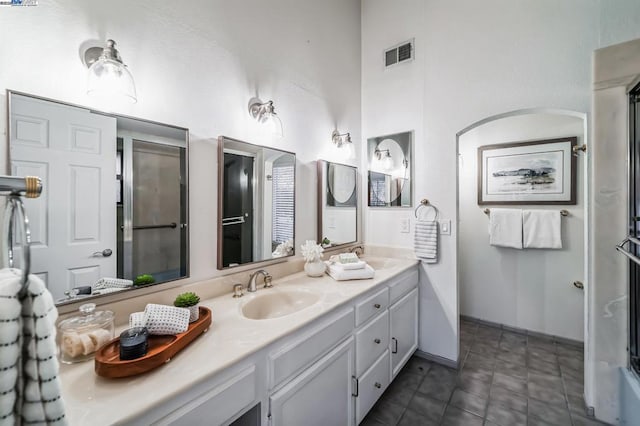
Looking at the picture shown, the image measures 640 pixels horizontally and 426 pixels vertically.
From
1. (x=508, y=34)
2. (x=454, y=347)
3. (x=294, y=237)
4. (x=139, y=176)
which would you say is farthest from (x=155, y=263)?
(x=508, y=34)

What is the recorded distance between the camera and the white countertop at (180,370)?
26.2 inches

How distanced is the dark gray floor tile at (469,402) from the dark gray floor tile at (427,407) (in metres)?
0.11

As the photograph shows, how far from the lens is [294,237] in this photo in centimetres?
201

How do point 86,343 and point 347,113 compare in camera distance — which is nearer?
point 86,343

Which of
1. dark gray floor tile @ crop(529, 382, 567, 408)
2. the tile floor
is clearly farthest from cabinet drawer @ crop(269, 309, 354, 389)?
dark gray floor tile @ crop(529, 382, 567, 408)

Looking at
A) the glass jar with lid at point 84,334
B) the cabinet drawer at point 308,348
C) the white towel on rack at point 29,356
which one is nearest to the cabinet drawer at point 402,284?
the cabinet drawer at point 308,348

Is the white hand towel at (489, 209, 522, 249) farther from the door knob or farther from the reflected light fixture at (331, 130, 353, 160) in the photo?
the door knob

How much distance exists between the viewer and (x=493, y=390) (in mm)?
1951

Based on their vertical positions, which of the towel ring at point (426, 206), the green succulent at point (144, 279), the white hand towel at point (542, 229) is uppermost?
the towel ring at point (426, 206)

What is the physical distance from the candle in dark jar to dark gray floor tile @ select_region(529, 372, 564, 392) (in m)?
2.63

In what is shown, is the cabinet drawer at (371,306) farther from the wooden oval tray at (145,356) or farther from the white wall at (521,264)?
the white wall at (521,264)

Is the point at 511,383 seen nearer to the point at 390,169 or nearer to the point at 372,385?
the point at 372,385

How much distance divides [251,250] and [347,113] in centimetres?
162

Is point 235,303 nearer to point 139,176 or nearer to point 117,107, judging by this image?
point 139,176
